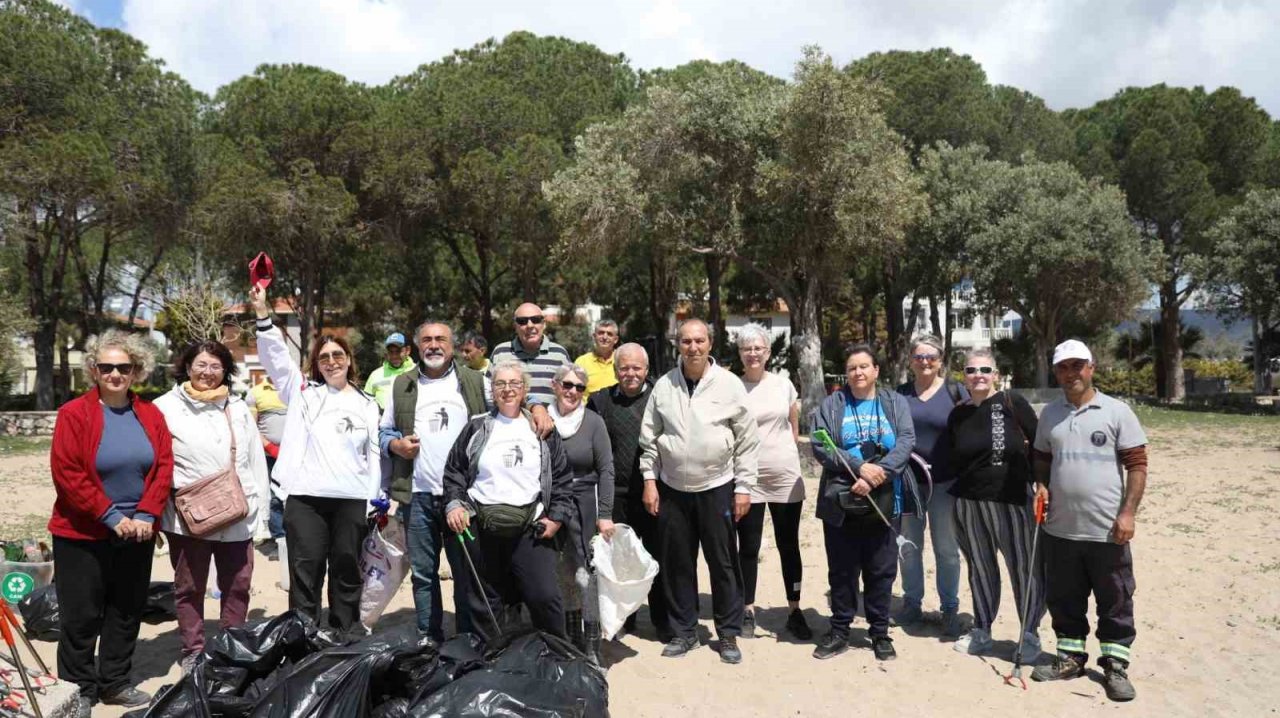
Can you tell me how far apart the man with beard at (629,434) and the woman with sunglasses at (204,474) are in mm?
1867

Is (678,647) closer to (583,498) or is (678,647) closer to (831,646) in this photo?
(831,646)

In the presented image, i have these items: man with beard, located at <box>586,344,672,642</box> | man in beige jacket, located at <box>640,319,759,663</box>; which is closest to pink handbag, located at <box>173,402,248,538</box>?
man with beard, located at <box>586,344,672,642</box>

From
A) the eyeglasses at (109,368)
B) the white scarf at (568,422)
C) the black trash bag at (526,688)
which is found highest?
the eyeglasses at (109,368)

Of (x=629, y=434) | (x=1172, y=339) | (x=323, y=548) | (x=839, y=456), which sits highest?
(x=1172, y=339)

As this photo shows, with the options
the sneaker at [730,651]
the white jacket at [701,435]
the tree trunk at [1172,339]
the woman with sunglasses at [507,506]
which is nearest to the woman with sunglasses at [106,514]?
the woman with sunglasses at [507,506]

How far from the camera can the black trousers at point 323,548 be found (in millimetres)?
4441

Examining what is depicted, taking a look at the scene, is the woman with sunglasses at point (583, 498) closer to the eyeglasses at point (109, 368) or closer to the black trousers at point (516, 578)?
the black trousers at point (516, 578)

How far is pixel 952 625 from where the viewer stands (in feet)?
17.1

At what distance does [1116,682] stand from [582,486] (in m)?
2.73

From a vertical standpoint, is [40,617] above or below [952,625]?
above

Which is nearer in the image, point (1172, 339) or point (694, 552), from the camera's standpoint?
point (694, 552)

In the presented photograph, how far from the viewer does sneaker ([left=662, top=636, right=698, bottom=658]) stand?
4.83 metres

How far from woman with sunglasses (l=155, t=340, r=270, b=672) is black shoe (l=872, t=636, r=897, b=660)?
3.23 m

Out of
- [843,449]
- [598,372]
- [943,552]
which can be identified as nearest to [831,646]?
[943,552]
